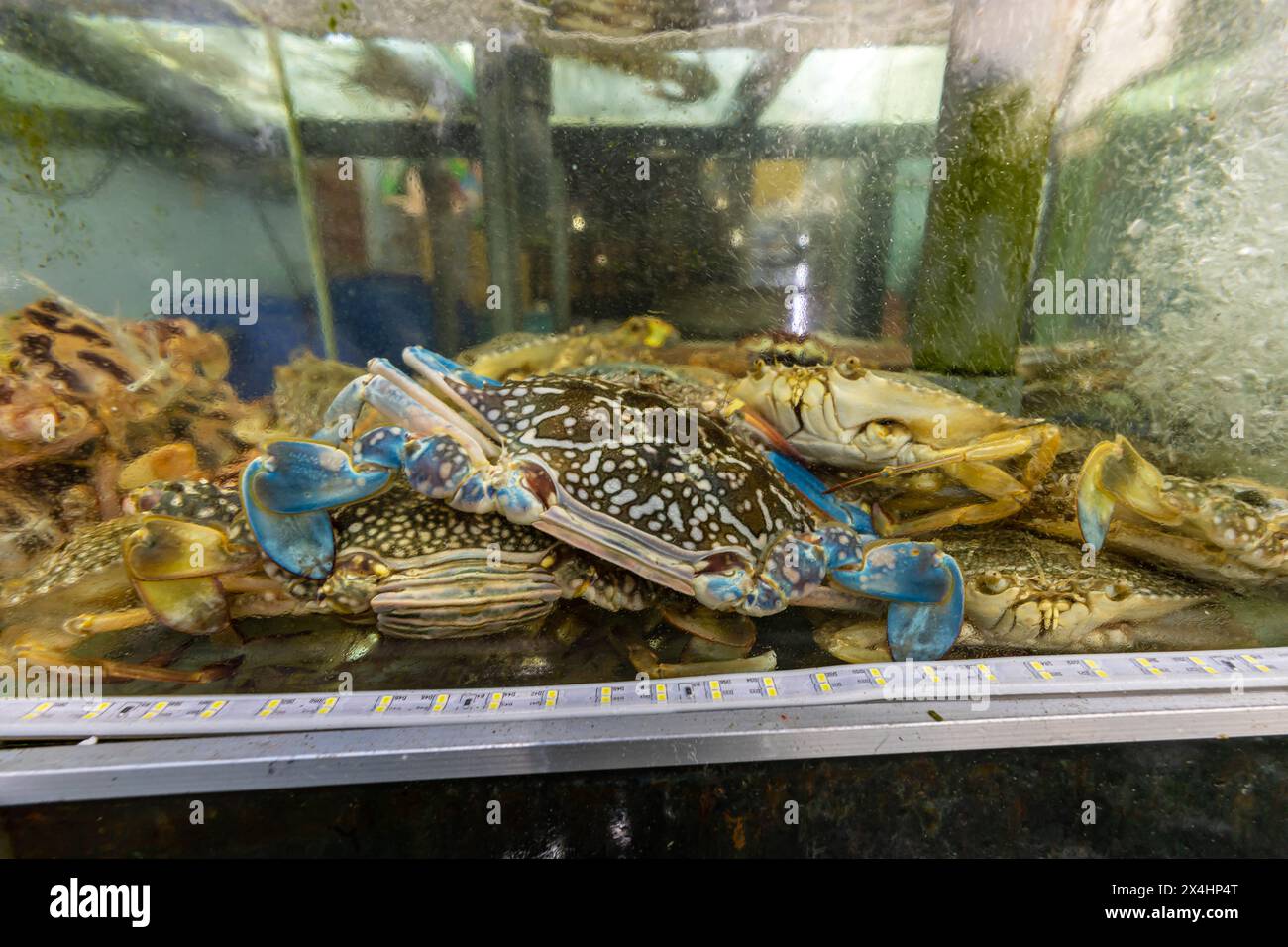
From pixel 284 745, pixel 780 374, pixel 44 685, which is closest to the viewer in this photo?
pixel 284 745

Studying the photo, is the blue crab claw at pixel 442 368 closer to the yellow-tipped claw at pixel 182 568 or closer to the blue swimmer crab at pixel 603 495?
the blue swimmer crab at pixel 603 495

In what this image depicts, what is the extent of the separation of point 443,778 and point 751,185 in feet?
5.91

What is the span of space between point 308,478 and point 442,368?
49 cm

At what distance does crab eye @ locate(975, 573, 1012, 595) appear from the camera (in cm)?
136

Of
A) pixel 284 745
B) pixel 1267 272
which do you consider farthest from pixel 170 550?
pixel 1267 272

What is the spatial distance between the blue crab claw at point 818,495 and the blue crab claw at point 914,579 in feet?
1.04

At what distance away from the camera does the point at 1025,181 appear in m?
1.79

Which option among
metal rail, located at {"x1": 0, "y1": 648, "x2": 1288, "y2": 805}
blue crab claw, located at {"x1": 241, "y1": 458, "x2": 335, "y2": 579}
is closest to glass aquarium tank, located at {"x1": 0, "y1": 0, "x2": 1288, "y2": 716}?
blue crab claw, located at {"x1": 241, "y1": 458, "x2": 335, "y2": 579}

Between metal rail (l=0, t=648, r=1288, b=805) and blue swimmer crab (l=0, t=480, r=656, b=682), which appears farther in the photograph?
blue swimmer crab (l=0, t=480, r=656, b=682)

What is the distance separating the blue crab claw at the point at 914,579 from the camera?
4.07ft

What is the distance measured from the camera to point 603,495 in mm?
1260

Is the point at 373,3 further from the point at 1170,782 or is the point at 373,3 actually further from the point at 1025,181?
the point at 1170,782

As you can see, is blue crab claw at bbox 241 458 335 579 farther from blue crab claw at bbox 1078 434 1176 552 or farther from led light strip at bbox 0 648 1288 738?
blue crab claw at bbox 1078 434 1176 552
